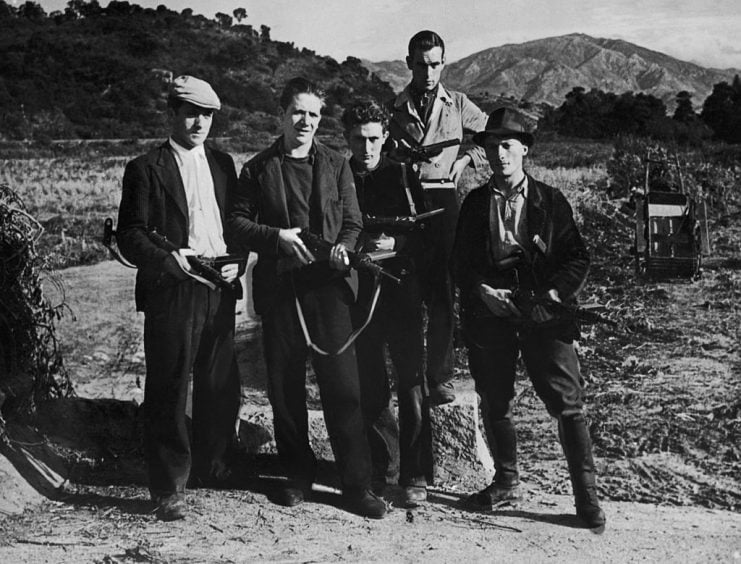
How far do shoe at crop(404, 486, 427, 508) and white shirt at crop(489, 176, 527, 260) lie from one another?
1.29 meters

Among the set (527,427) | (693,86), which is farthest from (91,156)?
(693,86)

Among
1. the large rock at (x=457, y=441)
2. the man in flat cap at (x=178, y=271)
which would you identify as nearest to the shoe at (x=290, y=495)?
the man in flat cap at (x=178, y=271)

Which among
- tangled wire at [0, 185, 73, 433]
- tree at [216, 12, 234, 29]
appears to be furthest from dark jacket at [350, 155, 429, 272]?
tree at [216, 12, 234, 29]

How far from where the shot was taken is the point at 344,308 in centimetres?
451

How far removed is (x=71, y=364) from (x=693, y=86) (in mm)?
52506

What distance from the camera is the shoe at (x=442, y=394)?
5353 mm

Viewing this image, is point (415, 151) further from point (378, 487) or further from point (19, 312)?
point (19, 312)

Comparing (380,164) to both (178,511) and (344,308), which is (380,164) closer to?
(344,308)

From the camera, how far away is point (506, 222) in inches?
171

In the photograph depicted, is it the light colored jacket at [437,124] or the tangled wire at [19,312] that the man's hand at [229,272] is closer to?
the light colored jacket at [437,124]

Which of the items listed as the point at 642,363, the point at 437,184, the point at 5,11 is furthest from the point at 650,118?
the point at 5,11

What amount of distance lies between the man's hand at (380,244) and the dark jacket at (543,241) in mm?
395

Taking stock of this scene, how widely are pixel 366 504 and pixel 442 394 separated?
39.9 inches

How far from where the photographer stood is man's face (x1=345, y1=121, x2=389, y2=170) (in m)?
4.49
